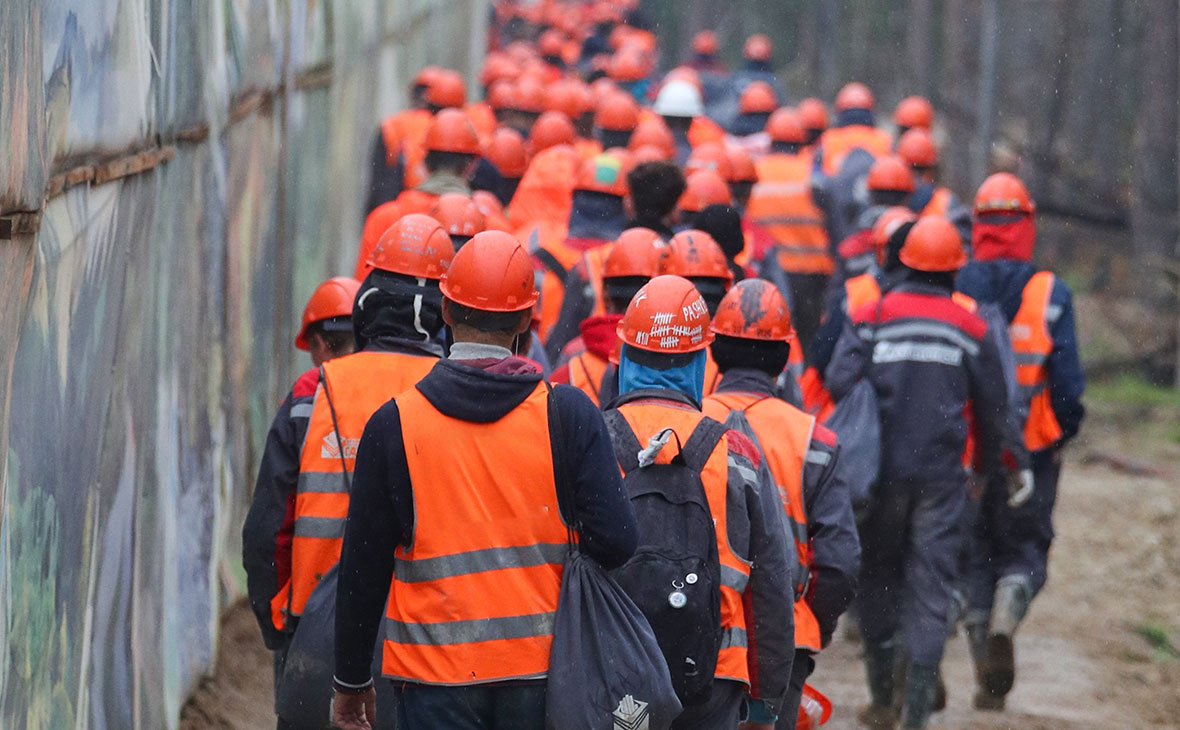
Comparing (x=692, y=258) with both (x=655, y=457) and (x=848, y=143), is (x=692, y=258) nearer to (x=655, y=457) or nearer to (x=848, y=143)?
(x=655, y=457)

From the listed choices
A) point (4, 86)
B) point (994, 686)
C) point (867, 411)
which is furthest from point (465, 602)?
point (994, 686)

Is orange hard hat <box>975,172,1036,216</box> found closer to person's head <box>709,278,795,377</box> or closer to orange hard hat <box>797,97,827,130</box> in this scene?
person's head <box>709,278,795,377</box>

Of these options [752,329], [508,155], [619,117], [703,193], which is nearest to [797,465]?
[752,329]

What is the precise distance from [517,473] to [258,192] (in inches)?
205

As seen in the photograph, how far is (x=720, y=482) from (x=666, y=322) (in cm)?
46

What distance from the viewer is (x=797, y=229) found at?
13320mm

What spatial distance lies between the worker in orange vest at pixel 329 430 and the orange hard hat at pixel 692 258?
4.77 ft

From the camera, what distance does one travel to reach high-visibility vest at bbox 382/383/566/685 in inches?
154

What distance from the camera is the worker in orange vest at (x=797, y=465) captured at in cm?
539

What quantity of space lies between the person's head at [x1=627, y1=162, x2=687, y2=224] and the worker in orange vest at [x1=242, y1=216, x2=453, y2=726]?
2837 mm

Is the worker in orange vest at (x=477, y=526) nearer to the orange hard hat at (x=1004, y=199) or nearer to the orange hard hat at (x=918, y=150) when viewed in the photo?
the orange hard hat at (x=1004, y=199)

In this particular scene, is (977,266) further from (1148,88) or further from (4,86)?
(1148,88)

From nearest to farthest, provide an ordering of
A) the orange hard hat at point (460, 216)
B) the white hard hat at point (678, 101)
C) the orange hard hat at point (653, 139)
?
the orange hard hat at point (460, 216)
the orange hard hat at point (653, 139)
the white hard hat at point (678, 101)

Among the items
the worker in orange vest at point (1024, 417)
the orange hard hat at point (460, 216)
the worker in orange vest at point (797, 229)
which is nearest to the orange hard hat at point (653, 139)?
the worker in orange vest at point (797, 229)
